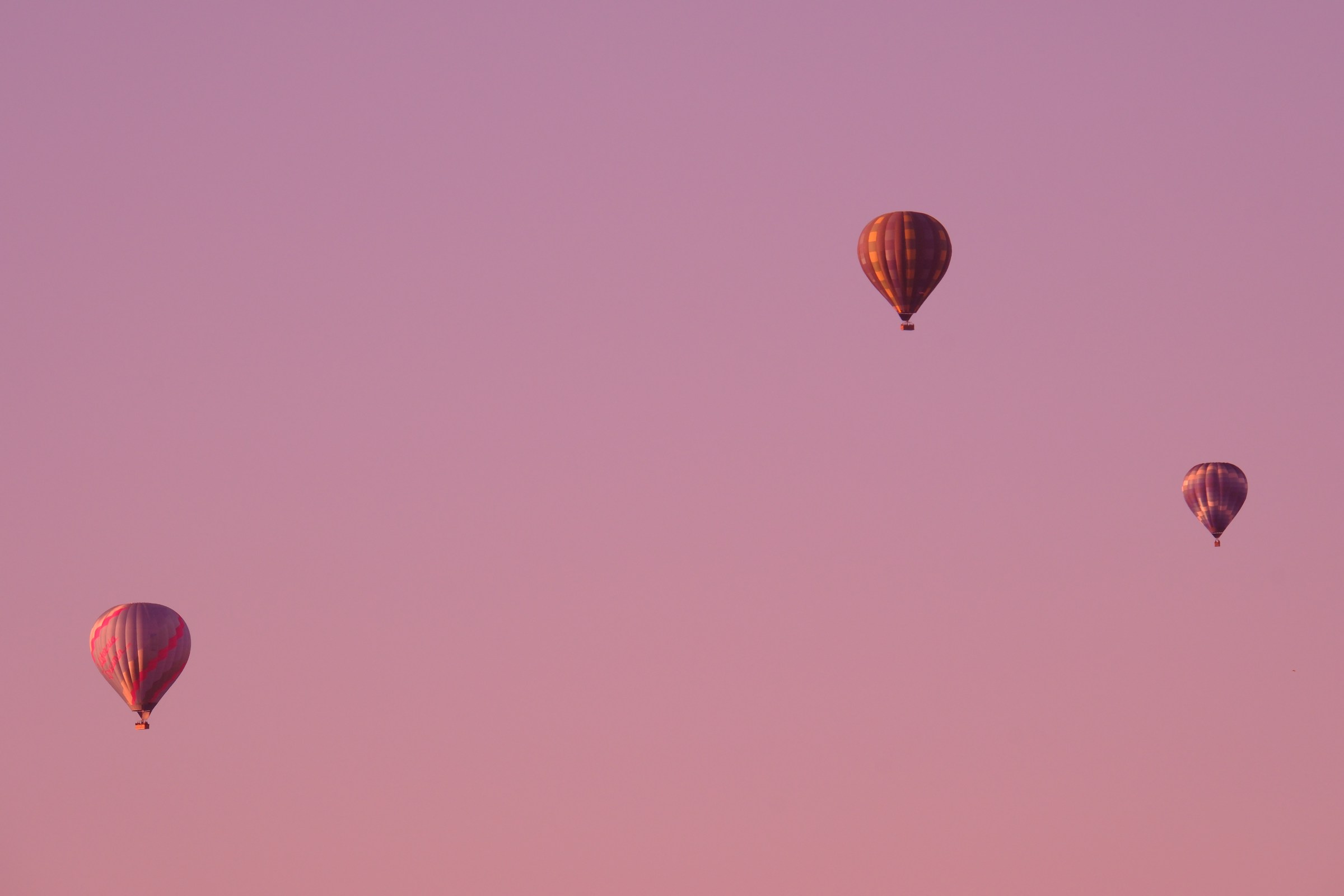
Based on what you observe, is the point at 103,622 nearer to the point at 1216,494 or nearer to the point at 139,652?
the point at 139,652

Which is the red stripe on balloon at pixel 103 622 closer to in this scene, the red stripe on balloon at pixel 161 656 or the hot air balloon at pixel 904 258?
the red stripe on balloon at pixel 161 656

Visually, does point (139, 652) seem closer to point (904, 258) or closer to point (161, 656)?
point (161, 656)

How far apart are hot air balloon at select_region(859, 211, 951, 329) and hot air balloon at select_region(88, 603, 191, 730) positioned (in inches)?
960

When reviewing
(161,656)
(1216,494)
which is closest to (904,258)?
(1216,494)

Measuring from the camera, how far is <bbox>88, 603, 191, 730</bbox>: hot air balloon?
8331cm

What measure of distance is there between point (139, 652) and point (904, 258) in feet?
86.1

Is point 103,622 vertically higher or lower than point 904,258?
lower

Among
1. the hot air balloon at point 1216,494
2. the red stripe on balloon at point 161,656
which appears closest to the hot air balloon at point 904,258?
the hot air balloon at point 1216,494

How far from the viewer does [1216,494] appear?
97125 millimetres

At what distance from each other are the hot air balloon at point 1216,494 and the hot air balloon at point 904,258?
18614 millimetres

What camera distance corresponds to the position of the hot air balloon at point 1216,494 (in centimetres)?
9675

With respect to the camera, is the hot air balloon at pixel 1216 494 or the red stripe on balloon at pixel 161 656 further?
the hot air balloon at pixel 1216 494

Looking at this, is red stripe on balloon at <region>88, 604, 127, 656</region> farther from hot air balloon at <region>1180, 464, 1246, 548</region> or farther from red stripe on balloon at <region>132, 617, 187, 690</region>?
hot air balloon at <region>1180, 464, 1246, 548</region>

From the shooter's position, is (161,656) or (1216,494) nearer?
(161,656)
